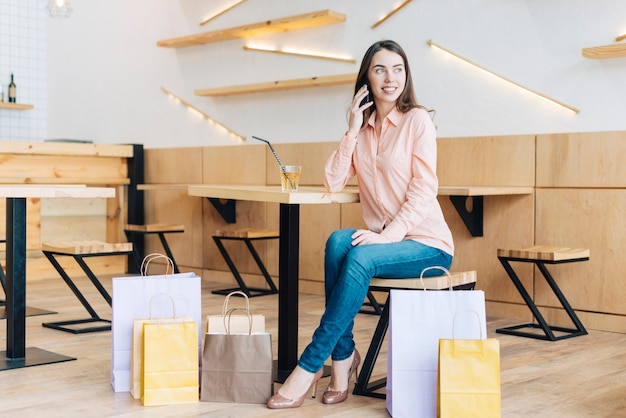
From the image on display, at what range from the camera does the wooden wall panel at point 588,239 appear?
381 cm

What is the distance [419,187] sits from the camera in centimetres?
264

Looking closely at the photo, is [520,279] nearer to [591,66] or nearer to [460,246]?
[460,246]

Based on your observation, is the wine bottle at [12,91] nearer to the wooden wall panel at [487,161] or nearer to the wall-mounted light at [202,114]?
the wall-mounted light at [202,114]

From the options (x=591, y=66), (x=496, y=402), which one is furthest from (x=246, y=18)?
(x=496, y=402)

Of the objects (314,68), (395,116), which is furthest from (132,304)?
(314,68)

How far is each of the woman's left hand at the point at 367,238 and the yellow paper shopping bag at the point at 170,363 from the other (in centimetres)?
56

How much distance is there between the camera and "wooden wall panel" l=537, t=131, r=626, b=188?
12.5 ft

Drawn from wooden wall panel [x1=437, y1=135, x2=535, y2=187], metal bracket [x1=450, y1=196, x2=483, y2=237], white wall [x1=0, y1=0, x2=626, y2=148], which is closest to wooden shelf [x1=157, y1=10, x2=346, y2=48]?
white wall [x1=0, y1=0, x2=626, y2=148]

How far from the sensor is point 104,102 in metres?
6.54

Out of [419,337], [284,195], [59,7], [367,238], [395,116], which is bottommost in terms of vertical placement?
[419,337]

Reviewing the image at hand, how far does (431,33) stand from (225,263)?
2094 millimetres

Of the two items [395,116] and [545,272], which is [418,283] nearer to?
[395,116]

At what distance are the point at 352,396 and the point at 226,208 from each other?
2.98 metres

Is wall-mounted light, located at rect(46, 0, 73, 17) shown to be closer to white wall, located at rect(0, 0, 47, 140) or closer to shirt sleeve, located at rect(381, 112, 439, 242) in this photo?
white wall, located at rect(0, 0, 47, 140)
